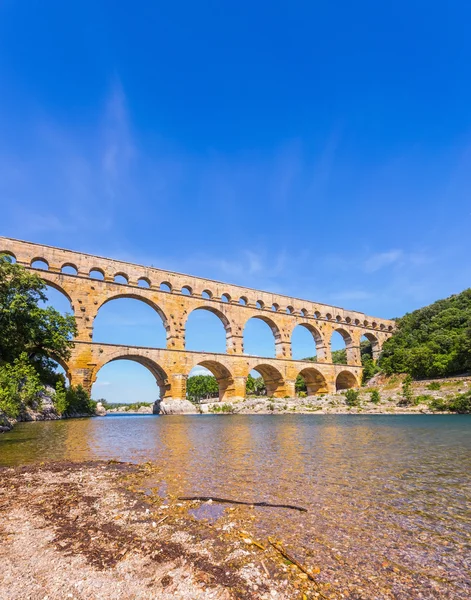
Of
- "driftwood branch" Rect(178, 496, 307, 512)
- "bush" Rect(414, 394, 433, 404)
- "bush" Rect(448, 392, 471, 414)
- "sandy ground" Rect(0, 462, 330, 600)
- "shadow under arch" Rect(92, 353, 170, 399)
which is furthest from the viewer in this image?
"shadow under arch" Rect(92, 353, 170, 399)

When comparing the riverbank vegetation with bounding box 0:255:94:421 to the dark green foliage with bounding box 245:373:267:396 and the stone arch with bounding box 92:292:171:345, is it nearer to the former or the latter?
the stone arch with bounding box 92:292:171:345

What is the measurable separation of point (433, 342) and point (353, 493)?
34157mm

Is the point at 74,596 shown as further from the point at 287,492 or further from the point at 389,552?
the point at 287,492

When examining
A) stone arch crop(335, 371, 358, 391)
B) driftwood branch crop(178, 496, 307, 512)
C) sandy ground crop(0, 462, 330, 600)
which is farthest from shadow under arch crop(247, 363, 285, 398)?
sandy ground crop(0, 462, 330, 600)

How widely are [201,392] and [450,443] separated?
63833 millimetres

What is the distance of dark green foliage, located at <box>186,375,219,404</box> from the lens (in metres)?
68.2

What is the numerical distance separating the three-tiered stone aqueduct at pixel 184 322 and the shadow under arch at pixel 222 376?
0.09 metres

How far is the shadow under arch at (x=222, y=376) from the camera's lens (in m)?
30.7

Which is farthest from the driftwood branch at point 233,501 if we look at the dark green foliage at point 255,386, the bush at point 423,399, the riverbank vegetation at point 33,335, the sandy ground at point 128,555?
the dark green foliage at point 255,386

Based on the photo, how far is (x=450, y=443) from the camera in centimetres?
772

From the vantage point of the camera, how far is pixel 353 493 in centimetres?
386

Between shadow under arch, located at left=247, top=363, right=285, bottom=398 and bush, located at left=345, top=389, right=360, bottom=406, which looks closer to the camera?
bush, located at left=345, top=389, right=360, bottom=406

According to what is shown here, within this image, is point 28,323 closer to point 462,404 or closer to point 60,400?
point 60,400

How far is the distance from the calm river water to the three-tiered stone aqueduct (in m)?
18.7
